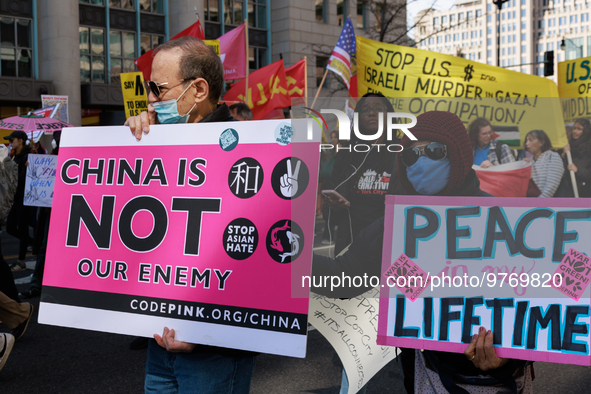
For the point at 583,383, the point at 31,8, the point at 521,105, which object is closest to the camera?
the point at 583,383

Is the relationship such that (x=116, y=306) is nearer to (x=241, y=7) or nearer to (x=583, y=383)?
(x=583, y=383)

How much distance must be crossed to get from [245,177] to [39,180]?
Result: 6811mm

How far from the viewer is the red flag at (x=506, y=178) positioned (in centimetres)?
497

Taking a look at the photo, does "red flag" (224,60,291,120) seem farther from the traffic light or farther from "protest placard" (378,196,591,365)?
the traffic light

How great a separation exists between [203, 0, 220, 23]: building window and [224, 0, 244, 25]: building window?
0.46 metres

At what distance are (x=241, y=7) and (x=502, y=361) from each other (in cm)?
3010

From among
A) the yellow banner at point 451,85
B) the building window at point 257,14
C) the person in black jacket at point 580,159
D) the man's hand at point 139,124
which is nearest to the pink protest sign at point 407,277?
the man's hand at point 139,124

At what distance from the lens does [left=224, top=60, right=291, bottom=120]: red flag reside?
36.1 ft

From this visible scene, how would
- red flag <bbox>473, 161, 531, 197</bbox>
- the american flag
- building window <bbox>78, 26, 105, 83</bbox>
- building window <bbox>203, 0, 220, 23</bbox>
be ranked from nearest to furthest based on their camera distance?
1. red flag <bbox>473, 161, 531, 197</bbox>
2. the american flag
3. building window <bbox>78, 26, 105, 83</bbox>
4. building window <bbox>203, 0, 220, 23</bbox>

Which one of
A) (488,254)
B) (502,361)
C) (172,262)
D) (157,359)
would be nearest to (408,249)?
(488,254)

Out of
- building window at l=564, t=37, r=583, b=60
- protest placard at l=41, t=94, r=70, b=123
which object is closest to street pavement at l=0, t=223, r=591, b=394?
protest placard at l=41, t=94, r=70, b=123

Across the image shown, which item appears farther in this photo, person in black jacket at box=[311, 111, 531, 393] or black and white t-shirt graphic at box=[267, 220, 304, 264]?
person in black jacket at box=[311, 111, 531, 393]

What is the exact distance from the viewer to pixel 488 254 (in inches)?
72.7

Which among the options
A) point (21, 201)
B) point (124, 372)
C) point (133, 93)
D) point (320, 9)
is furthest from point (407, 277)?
point (320, 9)
